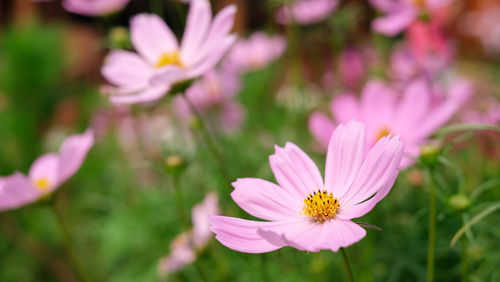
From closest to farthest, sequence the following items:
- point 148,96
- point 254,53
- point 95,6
Answer: point 148,96
point 95,6
point 254,53

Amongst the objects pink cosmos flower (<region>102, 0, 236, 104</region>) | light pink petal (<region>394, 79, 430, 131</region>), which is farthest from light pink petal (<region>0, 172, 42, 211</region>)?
light pink petal (<region>394, 79, 430, 131</region>)

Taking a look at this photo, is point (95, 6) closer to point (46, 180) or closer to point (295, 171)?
point (46, 180)

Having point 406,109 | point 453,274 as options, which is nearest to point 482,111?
point 406,109

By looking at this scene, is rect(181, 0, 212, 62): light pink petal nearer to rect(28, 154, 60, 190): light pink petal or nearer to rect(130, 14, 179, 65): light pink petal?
rect(130, 14, 179, 65): light pink petal

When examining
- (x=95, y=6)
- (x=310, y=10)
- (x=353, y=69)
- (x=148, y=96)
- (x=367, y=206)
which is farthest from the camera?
(x=353, y=69)

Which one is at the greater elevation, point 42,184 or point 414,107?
point 414,107

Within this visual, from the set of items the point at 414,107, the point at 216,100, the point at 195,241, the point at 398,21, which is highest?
the point at 398,21

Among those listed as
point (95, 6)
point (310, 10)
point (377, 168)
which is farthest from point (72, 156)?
point (310, 10)
